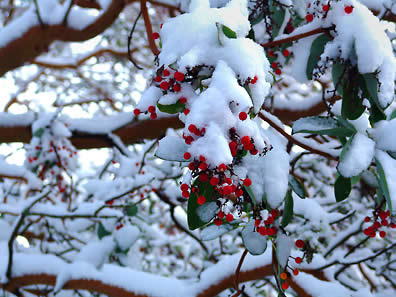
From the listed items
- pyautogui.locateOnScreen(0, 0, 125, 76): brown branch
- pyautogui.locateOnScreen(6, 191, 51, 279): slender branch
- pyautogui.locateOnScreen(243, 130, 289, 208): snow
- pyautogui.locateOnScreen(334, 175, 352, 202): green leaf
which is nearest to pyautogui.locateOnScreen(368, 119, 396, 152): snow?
pyautogui.locateOnScreen(334, 175, 352, 202): green leaf

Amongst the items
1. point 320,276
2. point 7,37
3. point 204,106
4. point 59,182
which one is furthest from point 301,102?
point 204,106

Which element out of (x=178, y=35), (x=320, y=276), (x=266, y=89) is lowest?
(x=320, y=276)

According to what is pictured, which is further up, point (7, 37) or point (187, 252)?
point (7, 37)

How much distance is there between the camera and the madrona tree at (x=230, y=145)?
0.80 meters

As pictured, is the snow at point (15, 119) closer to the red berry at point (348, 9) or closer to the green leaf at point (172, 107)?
the green leaf at point (172, 107)

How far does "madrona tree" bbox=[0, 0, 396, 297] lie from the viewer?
80 centimetres

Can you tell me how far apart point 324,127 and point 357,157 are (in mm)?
162

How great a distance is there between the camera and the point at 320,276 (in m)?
2.02

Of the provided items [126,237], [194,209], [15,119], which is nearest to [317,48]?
Result: [194,209]

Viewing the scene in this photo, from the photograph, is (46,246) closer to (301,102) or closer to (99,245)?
(99,245)

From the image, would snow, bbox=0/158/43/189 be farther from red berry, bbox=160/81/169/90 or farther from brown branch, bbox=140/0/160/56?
red berry, bbox=160/81/169/90

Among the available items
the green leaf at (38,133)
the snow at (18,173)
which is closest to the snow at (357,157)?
the green leaf at (38,133)

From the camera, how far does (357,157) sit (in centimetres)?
93

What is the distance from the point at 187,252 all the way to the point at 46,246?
1.54m
